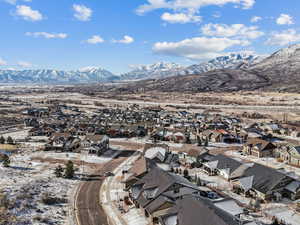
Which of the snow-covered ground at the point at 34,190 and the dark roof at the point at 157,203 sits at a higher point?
the dark roof at the point at 157,203

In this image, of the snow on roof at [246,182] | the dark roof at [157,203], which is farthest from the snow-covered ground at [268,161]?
the dark roof at [157,203]

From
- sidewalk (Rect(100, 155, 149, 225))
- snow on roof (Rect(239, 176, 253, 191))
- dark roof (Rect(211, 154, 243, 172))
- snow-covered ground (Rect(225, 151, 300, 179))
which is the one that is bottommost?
sidewalk (Rect(100, 155, 149, 225))

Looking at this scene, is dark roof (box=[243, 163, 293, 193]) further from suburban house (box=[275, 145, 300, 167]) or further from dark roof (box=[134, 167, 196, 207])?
suburban house (box=[275, 145, 300, 167])

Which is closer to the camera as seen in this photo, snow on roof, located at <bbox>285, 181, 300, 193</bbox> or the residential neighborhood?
the residential neighborhood

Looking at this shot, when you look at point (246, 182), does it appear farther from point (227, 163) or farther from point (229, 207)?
point (229, 207)

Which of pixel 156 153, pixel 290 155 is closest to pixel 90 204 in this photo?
pixel 156 153

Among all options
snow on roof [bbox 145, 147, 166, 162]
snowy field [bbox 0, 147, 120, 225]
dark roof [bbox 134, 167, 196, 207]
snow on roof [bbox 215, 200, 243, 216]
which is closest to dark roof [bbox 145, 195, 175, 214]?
dark roof [bbox 134, 167, 196, 207]

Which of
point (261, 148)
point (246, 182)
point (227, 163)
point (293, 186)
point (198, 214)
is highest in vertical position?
point (198, 214)

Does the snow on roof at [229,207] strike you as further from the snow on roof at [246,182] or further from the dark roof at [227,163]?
the dark roof at [227,163]

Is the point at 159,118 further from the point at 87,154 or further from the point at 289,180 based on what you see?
the point at 289,180

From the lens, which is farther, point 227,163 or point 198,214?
point 227,163
